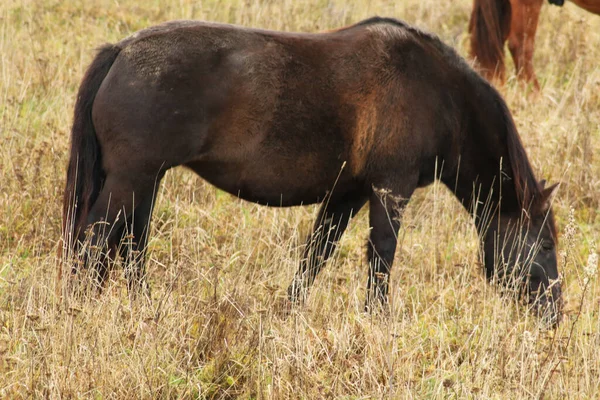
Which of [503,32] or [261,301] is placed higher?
[503,32]

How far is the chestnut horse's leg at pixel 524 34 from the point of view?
8.73m

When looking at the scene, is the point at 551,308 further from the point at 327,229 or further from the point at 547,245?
the point at 327,229

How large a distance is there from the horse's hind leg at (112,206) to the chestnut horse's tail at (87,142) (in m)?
0.07

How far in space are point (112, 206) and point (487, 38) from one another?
5.05 metres

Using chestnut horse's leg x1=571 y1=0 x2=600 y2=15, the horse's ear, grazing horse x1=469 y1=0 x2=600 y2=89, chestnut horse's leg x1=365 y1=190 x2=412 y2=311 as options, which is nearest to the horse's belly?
chestnut horse's leg x1=365 y1=190 x2=412 y2=311

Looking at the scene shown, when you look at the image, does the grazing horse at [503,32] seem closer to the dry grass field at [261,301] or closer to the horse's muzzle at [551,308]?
the dry grass field at [261,301]

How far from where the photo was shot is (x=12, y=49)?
7746 mm

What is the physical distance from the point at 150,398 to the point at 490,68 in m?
5.66

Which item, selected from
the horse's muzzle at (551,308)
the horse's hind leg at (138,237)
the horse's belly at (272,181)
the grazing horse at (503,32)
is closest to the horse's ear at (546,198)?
the horse's muzzle at (551,308)

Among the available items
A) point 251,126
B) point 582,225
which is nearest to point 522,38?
point 582,225

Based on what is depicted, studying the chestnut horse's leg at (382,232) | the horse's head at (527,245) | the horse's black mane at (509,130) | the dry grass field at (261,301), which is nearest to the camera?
the dry grass field at (261,301)

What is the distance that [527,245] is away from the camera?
514 cm

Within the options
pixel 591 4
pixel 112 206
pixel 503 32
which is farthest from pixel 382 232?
pixel 591 4

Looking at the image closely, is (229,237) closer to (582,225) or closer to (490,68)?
(582,225)
